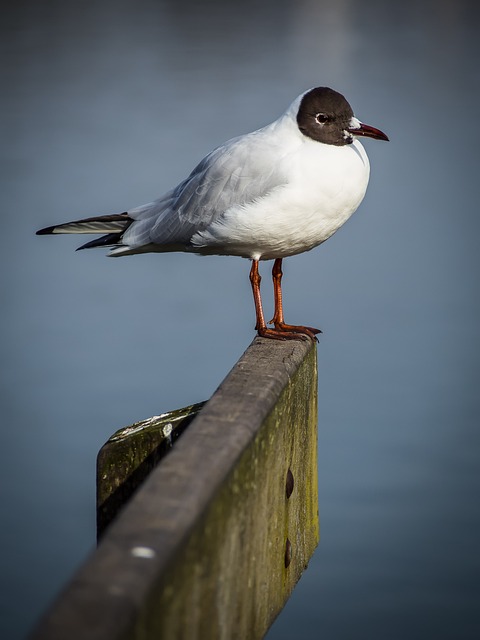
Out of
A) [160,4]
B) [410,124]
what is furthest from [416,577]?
[160,4]

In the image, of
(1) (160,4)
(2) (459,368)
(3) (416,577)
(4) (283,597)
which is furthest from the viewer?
(1) (160,4)

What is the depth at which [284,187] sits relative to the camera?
4.35 m

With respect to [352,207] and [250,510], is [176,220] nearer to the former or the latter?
[352,207]

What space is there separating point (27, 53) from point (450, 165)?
1007cm

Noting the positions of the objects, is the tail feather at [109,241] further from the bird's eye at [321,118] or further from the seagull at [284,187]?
the bird's eye at [321,118]

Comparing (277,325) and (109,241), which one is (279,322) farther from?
(109,241)

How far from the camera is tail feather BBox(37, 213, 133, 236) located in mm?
4941

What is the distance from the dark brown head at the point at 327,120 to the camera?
4441mm

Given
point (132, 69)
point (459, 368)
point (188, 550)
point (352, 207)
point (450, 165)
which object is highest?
point (132, 69)

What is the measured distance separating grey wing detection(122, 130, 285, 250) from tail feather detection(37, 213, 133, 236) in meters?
0.06

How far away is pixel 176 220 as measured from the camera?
16.1 feet

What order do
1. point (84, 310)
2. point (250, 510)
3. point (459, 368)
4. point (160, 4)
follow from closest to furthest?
point (250, 510) → point (459, 368) → point (84, 310) → point (160, 4)

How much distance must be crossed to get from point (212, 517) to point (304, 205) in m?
2.11

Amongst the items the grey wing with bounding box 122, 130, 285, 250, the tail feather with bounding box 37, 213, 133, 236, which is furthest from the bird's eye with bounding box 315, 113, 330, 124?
the tail feather with bounding box 37, 213, 133, 236
